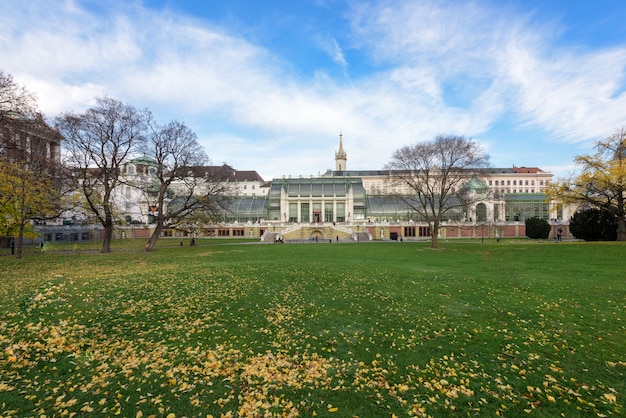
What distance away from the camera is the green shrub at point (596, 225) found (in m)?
37.8

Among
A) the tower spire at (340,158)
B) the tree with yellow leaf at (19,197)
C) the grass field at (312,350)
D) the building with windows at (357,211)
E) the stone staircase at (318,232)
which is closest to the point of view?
the grass field at (312,350)

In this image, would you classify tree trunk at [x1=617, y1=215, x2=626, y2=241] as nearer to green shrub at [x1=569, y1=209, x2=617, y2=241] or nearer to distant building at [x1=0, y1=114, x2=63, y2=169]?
green shrub at [x1=569, y1=209, x2=617, y2=241]

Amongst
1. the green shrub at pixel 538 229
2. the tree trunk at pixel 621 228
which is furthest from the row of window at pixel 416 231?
the tree trunk at pixel 621 228

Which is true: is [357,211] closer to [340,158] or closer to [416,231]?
[416,231]

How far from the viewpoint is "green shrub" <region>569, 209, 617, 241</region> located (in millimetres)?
37844

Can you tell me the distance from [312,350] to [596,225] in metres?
46.7

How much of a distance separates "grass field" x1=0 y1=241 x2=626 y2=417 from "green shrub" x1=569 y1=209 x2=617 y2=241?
106 feet

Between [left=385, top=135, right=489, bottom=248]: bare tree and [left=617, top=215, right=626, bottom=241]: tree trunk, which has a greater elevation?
[left=385, top=135, right=489, bottom=248]: bare tree

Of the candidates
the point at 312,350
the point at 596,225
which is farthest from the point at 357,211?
the point at 312,350

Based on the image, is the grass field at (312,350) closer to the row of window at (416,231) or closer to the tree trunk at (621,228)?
the tree trunk at (621,228)

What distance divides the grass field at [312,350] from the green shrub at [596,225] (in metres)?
32.4

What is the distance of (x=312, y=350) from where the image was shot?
7.29 metres

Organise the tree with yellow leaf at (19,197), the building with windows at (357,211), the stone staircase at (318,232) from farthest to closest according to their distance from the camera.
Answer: the building with windows at (357,211) < the stone staircase at (318,232) < the tree with yellow leaf at (19,197)

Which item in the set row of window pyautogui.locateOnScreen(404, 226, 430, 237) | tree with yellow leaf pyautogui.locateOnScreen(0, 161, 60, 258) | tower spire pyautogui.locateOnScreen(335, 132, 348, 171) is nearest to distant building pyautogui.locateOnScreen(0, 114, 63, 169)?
tree with yellow leaf pyautogui.locateOnScreen(0, 161, 60, 258)
